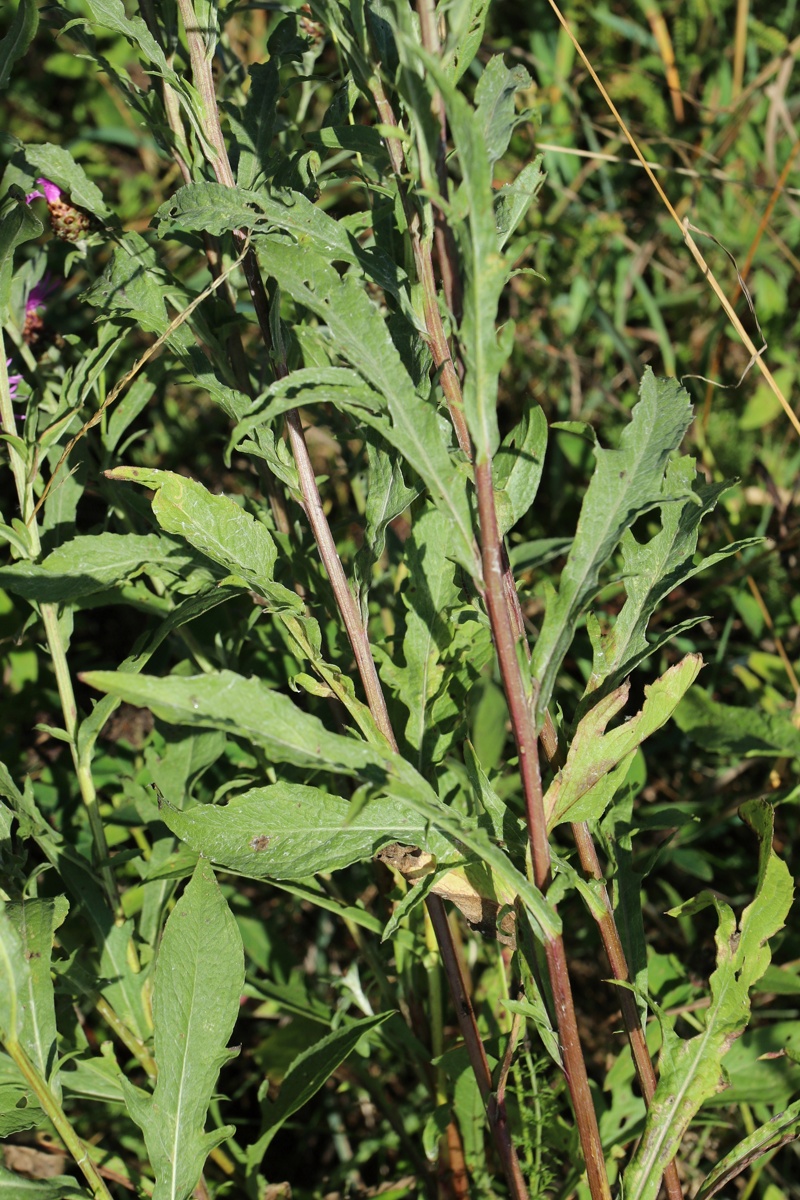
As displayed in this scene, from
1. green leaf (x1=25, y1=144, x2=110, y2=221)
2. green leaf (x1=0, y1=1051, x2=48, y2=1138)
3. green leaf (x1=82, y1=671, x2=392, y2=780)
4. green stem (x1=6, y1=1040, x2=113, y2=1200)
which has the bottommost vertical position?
green leaf (x1=0, y1=1051, x2=48, y2=1138)

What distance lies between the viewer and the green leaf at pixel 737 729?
1.88 metres

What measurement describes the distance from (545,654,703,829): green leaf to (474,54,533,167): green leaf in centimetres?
62

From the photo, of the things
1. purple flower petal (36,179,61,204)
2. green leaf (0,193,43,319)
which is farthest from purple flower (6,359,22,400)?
purple flower petal (36,179,61,204)

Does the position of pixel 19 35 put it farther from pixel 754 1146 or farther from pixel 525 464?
pixel 754 1146

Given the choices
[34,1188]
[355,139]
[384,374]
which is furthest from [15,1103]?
[355,139]

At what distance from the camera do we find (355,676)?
1.73 metres

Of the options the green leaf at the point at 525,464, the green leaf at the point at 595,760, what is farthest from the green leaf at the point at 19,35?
the green leaf at the point at 595,760

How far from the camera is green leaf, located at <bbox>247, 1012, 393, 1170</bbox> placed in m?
1.39

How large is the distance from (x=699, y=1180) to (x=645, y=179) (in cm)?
267

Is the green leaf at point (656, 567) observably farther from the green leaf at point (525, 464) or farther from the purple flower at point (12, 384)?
the purple flower at point (12, 384)

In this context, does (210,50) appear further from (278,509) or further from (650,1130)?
(650,1130)

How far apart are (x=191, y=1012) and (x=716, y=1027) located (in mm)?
658

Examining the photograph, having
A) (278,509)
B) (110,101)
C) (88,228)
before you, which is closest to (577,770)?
(278,509)

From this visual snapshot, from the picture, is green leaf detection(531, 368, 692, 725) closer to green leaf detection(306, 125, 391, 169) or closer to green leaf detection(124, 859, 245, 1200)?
green leaf detection(306, 125, 391, 169)
